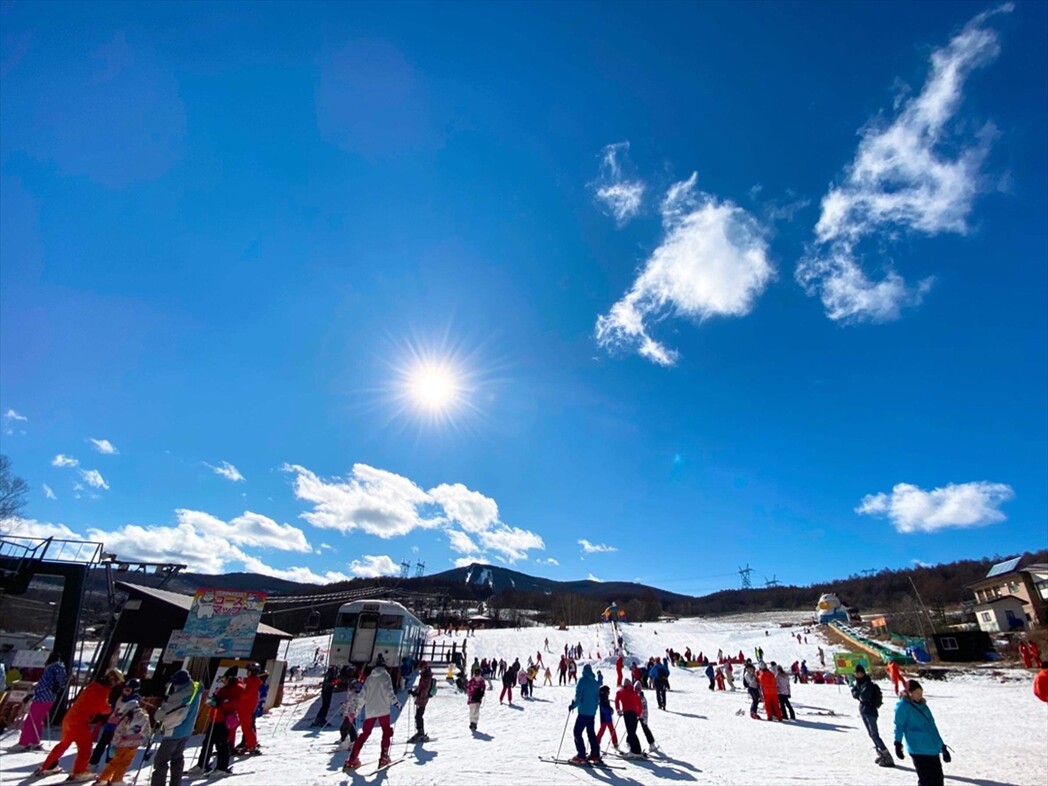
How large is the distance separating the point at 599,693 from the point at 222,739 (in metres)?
7.10

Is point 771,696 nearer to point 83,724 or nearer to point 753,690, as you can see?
point 753,690

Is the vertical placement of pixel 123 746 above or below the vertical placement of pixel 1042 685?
below

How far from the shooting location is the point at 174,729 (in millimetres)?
7367

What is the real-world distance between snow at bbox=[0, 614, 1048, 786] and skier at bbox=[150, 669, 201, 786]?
5.98ft

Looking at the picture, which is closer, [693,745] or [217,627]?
[217,627]

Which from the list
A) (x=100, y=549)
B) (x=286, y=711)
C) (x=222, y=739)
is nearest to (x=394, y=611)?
(x=286, y=711)

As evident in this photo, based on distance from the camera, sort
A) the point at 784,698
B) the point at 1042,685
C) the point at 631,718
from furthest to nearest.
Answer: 1. the point at 784,698
2. the point at 631,718
3. the point at 1042,685

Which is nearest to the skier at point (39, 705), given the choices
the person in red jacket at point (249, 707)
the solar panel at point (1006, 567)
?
the person in red jacket at point (249, 707)

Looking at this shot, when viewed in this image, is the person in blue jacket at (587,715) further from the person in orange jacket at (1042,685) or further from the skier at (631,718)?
the person in orange jacket at (1042,685)

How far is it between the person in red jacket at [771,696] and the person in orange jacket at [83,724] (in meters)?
16.8

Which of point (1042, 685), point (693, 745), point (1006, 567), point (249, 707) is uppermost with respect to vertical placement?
point (1006, 567)

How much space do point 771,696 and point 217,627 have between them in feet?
51.5

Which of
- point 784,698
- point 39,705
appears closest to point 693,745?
point 784,698

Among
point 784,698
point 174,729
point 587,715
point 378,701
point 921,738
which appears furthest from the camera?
point 784,698
